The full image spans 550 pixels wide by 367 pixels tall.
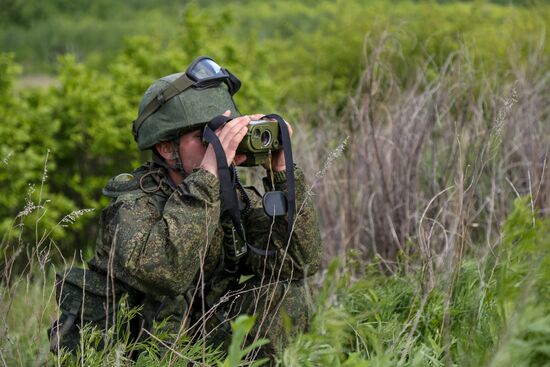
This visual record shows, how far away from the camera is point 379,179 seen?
428 centimetres

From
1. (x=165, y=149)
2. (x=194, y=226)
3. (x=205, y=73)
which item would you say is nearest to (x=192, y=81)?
(x=205, y=73)

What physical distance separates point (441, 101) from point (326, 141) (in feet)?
2.60

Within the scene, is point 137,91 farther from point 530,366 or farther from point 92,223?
point 530,366

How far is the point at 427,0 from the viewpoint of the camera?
29.6 feet

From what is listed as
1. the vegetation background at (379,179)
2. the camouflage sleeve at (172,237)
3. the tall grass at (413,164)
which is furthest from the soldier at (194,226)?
the tall grass at (413,164)

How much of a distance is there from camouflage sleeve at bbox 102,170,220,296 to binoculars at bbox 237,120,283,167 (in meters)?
0.17

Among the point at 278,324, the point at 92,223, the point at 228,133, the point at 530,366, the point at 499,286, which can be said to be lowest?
the point at 92,223

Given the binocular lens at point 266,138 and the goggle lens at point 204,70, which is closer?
the binocular lens at point 266,138

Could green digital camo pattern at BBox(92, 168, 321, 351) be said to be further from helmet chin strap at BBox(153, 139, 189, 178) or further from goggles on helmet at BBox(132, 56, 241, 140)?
goggles on helmet at BBox(132, 56, 241, 140)

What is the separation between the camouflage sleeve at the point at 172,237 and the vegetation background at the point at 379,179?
0.24 metres

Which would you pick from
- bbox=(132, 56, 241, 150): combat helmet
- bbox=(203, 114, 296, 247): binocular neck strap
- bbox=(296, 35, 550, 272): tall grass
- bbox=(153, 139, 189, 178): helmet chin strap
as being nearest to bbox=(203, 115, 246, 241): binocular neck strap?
bbox=(203, 114, 296, 247): binocular neck strap

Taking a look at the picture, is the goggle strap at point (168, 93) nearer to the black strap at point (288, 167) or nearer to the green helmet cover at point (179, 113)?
the green helmet cover at point (179, 113)

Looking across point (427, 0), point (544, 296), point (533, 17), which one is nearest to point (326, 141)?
point (544, 296)

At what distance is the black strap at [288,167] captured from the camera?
279cm
